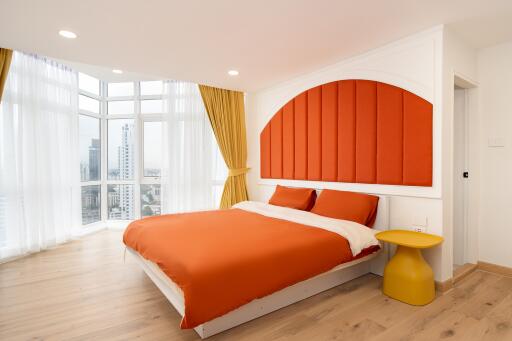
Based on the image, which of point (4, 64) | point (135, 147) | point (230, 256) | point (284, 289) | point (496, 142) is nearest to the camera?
point (230, 256)

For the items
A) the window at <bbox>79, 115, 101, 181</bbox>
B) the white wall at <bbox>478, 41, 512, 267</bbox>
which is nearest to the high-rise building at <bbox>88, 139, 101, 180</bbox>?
the window at <bbox>79, 115, 101, 181</bbox>

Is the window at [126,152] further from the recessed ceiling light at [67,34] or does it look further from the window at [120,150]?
the recessed ceiling light at [67,34]

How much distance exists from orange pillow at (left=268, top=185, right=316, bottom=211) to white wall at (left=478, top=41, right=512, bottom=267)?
183cm

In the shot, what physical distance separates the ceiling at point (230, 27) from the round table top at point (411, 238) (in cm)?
188

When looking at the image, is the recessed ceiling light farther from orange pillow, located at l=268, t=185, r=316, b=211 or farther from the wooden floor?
orange pillow, located at l=268, t=185, r=316, b=211

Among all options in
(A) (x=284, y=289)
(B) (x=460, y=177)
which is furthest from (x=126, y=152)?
(B) (x=460, y=177)

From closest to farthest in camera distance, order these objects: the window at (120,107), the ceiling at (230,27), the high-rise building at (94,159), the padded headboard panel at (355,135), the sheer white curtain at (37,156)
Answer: the ceiling at (230,27)
the padded headboard panel at (355,135)
the sheer white curtain at (37,156)
the high-rise building at (94,159)
the window at (120,107)

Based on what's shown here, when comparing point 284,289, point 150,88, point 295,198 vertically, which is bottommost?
point 284,289

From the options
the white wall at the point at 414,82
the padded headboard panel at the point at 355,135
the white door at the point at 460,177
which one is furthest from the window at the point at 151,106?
the white door at the point at 460,177

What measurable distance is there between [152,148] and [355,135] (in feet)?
11.6

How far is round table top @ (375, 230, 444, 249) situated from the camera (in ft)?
7.24

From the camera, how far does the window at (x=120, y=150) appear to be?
5066mm

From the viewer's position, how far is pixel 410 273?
2.28 metres

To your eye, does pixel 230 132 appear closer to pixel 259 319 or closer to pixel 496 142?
pixel 259 319
